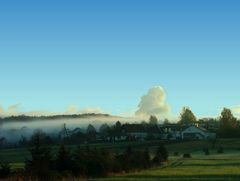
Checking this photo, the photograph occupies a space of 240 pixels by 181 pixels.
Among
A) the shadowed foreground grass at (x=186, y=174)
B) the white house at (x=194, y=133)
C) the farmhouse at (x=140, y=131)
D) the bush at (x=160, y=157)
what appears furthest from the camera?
the farmhouse at (x=140, y=131)

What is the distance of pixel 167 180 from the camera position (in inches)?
1716

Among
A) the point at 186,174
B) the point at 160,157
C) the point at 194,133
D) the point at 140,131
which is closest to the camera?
the point at 186,174

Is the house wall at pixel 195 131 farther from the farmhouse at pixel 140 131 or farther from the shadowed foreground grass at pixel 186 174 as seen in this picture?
the shadowed foreground grass at pixel 186 174

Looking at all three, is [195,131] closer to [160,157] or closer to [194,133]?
[194,133]

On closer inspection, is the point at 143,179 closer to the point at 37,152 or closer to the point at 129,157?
the point at 37,152

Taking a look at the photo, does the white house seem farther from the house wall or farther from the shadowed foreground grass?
the shadowed foreground grass

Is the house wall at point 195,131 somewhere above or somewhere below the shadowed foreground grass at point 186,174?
above

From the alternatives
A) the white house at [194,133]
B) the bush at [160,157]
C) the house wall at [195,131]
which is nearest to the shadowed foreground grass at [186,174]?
the bush at [160,157]

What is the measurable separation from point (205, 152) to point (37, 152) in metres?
57.4

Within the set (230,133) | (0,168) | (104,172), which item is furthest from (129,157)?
(230,133)

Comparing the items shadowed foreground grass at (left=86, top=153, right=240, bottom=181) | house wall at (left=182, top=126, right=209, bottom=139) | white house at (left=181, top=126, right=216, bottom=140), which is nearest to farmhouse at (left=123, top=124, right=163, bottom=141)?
white house at (left=181, top=126, right=216, bottom=140)

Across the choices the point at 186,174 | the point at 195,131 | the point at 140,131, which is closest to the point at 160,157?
the point at 186,174

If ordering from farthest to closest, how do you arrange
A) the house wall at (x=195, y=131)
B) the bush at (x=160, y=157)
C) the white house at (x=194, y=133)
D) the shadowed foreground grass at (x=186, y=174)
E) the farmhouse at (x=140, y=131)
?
the farmhouse at (x=140, y=131), the house wall at (x=195, y=131), the white house at (x=194, y=133), the bush at (x=160, y=157), the shadowed foreground grass at (x=186, y=174)

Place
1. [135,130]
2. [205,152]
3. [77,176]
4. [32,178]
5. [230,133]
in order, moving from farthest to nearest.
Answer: [135,130], [230,133], [205,152], [77,176], [32,178]
